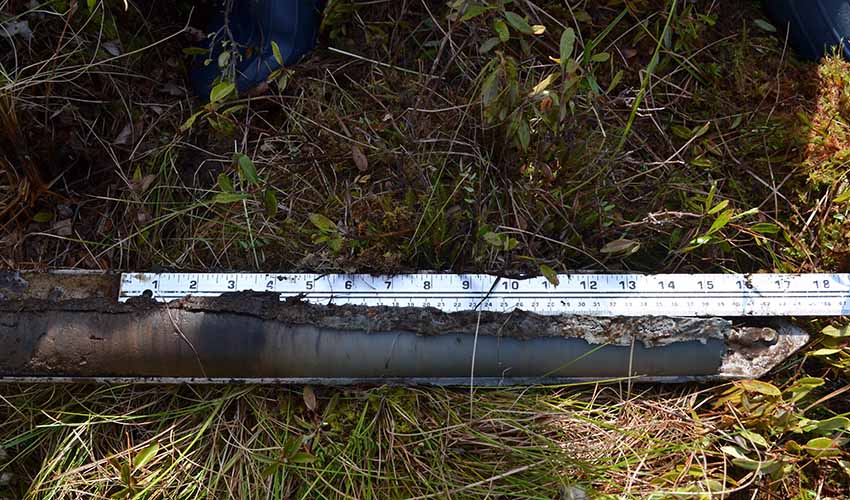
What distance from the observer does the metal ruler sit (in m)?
2.06

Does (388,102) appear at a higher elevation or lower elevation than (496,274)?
higher

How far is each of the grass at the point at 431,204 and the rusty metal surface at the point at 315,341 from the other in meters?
A: 0.15


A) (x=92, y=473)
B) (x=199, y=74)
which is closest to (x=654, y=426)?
(x=92, y=473)

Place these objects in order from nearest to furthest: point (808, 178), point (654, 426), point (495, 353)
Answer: point (495, 353)
point (654, 426)
point (808, 178)

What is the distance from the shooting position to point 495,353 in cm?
199

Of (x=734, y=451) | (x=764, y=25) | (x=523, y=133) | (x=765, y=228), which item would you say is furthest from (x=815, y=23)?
(x=734, y=451)

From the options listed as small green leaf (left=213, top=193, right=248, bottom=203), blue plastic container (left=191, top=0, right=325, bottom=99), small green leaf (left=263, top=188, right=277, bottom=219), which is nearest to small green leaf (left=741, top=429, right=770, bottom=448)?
small green leaf (left=263, top=188, right=277, bottom=219)

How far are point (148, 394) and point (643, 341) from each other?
6.01 feet

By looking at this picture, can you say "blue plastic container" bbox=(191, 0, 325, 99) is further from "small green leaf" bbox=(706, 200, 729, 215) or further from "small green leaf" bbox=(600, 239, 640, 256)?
"small green leaf" bbox=(706, 200, 729, 215)

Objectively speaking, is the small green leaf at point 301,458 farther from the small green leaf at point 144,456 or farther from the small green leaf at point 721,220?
the small green leaf at point 721,220

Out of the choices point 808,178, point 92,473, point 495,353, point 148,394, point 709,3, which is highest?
point 709,3

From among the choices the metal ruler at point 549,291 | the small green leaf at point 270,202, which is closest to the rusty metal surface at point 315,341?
the metal ruler at point 549,291

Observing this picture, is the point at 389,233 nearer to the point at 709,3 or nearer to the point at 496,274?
the point at 496,274

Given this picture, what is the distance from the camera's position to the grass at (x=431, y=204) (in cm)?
204
